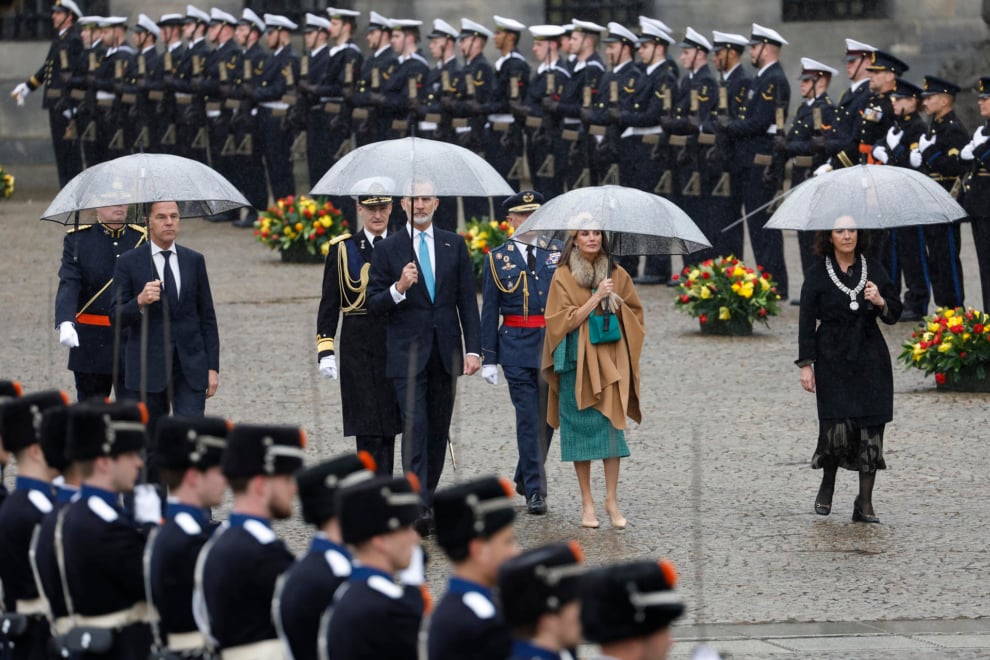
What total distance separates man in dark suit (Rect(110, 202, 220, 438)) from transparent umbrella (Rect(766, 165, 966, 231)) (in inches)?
117

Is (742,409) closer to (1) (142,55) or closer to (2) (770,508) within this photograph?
(2) (770,508)

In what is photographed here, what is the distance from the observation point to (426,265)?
1055cm

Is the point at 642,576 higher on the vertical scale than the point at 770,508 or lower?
higher

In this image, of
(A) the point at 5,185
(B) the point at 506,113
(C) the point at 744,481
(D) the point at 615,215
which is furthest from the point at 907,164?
(A) the point at 5,185

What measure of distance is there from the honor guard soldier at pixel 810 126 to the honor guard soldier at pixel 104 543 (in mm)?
12867

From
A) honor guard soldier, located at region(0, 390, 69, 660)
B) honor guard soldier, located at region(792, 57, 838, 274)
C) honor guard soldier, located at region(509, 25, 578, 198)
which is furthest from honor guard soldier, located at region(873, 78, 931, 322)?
honor guard soldier, located at region(0, 390, 69, 660)

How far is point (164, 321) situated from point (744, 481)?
3344mm

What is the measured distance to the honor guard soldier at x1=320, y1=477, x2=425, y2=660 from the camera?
520 centimetres

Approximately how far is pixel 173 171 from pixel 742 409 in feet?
15.4

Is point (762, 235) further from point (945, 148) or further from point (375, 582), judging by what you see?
point (375, 582)

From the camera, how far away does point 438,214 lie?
872 inches

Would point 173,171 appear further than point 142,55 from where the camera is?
No

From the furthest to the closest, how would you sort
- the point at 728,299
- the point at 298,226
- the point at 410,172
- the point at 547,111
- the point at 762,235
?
the point at 547,111 < the point at 298,226 < the point at 762,235 < the point at 728,299 < the point at 410,172

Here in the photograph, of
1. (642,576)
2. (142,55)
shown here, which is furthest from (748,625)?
(142,55)
